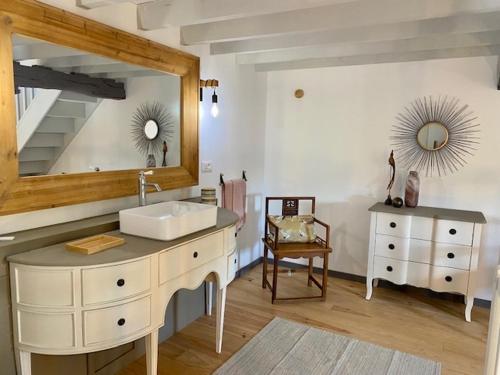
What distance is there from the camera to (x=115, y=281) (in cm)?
162

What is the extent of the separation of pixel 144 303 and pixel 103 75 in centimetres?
132

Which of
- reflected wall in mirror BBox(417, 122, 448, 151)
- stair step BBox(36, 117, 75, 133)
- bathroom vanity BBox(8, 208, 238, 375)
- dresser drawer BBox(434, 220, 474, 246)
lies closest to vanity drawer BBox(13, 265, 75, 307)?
bathroom vanity BBox(8, 208, 238, 375)

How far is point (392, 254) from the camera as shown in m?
3.22

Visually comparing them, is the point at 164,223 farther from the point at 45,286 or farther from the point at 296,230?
the point at 296,230

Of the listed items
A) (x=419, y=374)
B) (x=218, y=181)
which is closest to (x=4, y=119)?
(x=218, y=181)

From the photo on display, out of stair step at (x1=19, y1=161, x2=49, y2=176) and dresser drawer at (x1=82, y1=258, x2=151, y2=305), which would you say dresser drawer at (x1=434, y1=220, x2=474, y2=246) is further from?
stair step at (x1=19, y1=161, x2=49, y2=176)

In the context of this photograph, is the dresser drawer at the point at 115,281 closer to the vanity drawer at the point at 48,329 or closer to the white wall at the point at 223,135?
the vanity drawer at the point at 48,329

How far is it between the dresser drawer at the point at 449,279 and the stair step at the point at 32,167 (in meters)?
2.91

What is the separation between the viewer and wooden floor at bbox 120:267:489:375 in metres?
2.46

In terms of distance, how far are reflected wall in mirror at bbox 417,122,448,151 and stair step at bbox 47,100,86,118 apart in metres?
2.79

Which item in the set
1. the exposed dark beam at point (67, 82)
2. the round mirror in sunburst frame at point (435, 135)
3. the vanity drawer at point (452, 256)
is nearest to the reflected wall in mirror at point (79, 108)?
the exposed dark beam at point (67, 82)

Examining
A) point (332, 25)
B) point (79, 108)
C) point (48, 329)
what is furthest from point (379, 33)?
point (48, 329)

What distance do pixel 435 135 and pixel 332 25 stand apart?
1.62m

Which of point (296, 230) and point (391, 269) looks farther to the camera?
point (296, 230)
